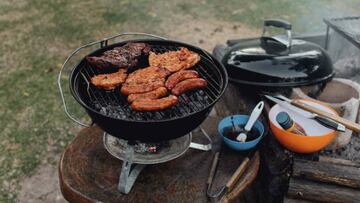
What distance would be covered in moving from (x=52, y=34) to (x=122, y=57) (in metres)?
4.85

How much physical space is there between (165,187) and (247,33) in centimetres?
506

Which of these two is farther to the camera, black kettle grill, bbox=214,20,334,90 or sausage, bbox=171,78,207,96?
black kettle grill, bbox=214,20,334,90

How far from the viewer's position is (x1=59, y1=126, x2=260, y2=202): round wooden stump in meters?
3.15

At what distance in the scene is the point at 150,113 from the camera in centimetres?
313

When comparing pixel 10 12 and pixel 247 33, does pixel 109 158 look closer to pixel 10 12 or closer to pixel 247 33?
pixel 247 33

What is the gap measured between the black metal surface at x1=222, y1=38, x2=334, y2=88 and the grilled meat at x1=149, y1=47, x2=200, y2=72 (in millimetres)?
693

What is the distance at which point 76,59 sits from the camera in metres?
7.02

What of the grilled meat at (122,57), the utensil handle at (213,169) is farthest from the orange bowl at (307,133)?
the grilled meat at (122,57)

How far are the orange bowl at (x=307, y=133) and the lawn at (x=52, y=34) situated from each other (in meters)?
2.93

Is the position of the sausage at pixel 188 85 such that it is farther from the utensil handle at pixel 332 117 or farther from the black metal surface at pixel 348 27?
the black metal surface at pixel 348 27

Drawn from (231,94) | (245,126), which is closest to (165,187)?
(245,126)

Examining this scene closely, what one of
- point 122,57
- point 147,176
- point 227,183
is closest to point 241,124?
point 227,183

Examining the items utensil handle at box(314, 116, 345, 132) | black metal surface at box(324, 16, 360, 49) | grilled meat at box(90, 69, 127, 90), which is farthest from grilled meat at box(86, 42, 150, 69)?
black metal surface at box(324, 16, 360, 49)

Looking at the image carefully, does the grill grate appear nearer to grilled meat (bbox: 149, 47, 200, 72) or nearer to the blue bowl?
grilled meat (bbox: 149, 47, 200, 72)
